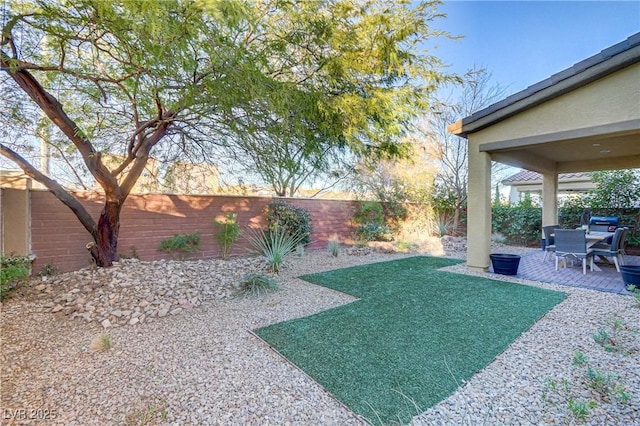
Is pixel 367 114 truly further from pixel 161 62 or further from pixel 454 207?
pixel 454 207

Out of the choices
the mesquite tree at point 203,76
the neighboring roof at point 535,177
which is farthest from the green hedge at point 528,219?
the mesquite tree at point 203,76

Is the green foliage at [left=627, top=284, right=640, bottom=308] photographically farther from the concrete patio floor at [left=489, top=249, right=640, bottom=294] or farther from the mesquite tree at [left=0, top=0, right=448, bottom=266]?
the mesquite tree at [left=0, top=0, right=448, bottom=266]

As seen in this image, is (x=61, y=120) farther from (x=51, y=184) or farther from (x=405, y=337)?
(x=405, y=337)

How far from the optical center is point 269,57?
3900 mm

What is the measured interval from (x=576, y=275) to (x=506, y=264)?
1693mm

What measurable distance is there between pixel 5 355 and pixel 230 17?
4285 mm

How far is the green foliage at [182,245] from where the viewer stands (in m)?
7.42

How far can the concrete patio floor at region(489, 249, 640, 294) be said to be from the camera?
18.8 feet

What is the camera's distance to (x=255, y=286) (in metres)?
5.38

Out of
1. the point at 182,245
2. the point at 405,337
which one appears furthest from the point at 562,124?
the point at 182,245

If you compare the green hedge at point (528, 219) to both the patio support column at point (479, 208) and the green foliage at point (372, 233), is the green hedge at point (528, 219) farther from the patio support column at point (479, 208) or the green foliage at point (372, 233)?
the patio support column at point (479, 208)

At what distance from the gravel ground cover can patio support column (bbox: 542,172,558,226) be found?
610 centimetres

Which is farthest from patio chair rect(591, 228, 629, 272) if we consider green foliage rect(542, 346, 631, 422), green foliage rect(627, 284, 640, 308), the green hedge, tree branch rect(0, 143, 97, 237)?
tree branch rect(0, 143, 97, 237)

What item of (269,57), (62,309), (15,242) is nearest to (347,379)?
(269,57)
